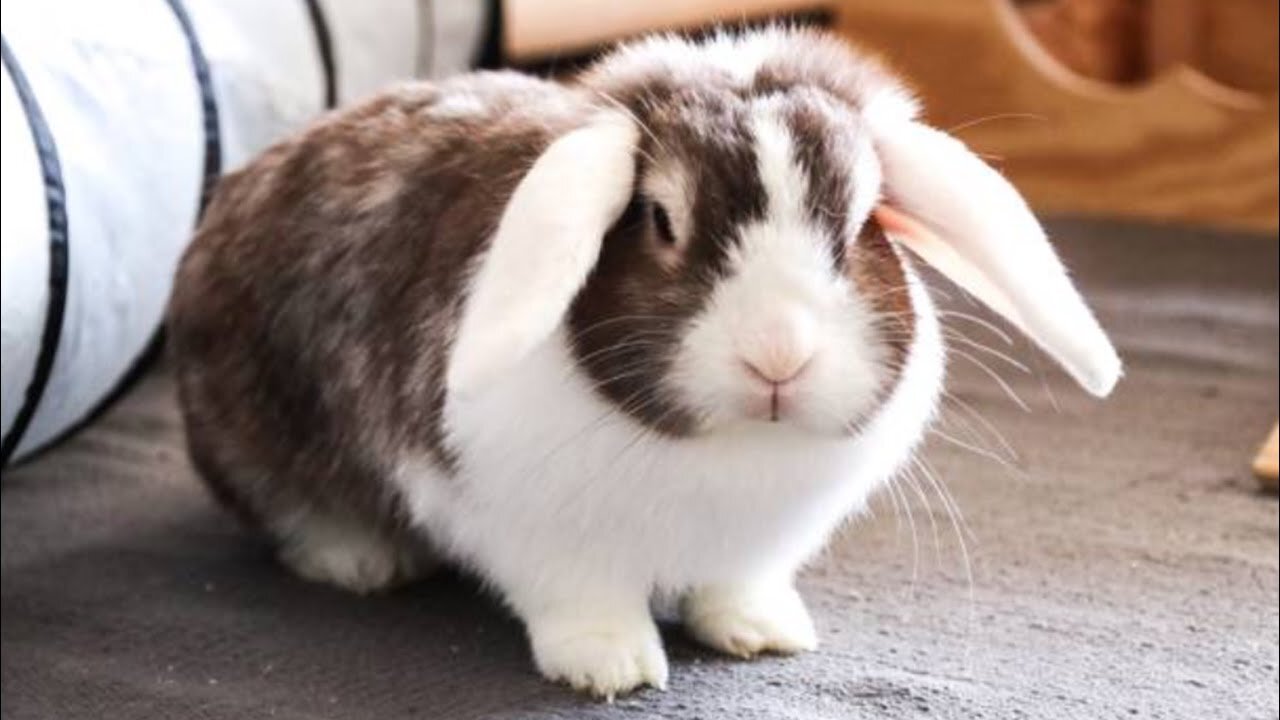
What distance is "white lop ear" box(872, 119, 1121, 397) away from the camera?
114 cm

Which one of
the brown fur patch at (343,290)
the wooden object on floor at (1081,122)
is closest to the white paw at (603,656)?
→ the brown fur patch at (343,290)

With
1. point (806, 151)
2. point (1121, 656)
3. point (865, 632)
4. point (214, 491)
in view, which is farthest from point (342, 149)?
point (1121, 656)

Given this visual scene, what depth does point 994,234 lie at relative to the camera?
115 cm

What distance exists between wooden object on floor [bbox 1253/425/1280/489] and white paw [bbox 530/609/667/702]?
62 centimetres

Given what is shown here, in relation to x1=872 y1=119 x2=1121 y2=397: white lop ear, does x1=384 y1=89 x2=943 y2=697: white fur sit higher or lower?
lower

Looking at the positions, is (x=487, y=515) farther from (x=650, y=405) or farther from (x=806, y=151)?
(x=806, y=151)

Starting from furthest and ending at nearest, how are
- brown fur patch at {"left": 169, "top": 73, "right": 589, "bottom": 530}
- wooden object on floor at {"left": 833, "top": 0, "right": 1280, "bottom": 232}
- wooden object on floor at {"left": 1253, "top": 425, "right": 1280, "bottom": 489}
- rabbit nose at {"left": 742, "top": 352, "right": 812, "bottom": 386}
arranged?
1. wooden object on floor at {"left": 833, "top": 0, "right": 1280, "bottom": 232}
2. wooden object on floor at {"left": 1253, "top": 425, "right": 1280, "bottom": 489}
3. brown fur patch at {"left": 169, "top": 73, "right": 589, "bottom": 530}
4. rabbit nose at {"left": 742, "top": 352, "right": 812, "bottom": 386}

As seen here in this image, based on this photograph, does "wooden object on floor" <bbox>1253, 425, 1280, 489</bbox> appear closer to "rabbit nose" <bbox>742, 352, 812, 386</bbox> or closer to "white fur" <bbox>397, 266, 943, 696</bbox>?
"white fur" <bbox>397, 266, 943, 696</bbox>

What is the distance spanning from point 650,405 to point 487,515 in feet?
0.58

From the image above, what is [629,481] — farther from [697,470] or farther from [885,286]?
[885,286]

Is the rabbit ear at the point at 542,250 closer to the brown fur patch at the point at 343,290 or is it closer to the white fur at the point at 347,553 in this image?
the brown fur patch at the point at 343,290

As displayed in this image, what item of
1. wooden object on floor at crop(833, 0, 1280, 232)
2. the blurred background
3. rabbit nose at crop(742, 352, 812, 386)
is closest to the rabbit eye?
rabbit nose at crop(742, 352, 812, 386)

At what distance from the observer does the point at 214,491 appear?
1508 mm

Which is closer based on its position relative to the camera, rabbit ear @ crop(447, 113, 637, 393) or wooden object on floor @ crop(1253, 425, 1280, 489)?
A: rabbit ear @ crop(447, 113, 637, 393)
